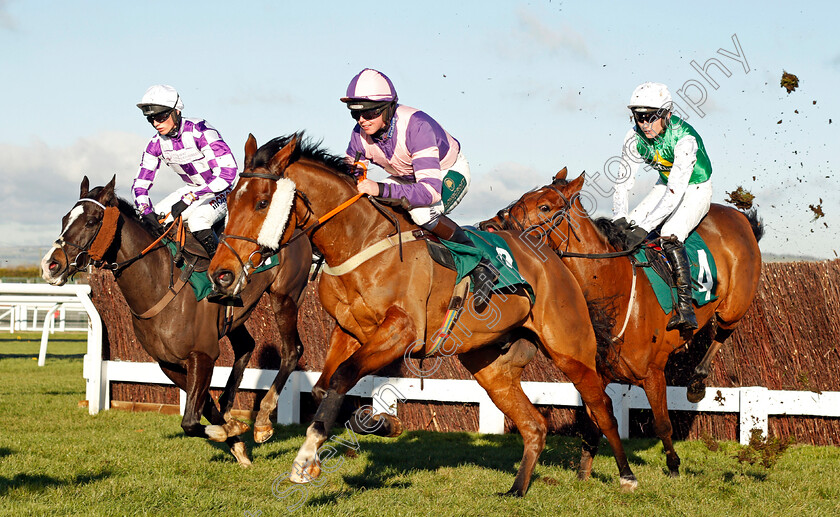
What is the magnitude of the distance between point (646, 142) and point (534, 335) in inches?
82.2

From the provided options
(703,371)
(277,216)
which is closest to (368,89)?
(277,216)

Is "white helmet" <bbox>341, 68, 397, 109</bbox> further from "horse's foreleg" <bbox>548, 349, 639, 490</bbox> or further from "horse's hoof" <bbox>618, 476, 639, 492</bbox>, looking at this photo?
"horse's hoof" <bbox>618, 476, 639, 492</bbox>

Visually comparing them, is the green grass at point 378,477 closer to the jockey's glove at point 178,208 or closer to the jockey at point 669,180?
the jockey at point 669,180

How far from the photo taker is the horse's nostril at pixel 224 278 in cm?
378

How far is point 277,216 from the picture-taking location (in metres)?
3.91

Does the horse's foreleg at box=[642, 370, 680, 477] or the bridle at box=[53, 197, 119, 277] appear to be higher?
the bridle at box=[53, 197, 119, 277]

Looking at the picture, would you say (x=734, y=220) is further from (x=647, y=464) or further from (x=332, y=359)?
(x=332, y=359)

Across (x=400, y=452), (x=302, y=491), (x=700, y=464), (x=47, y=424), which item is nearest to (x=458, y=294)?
(x=302, y=491)

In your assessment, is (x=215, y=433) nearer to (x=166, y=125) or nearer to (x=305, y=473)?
(x=305, y=473)

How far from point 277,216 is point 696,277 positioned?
3.55 metres

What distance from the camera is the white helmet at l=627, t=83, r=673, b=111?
234 inches

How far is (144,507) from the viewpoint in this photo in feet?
14.1

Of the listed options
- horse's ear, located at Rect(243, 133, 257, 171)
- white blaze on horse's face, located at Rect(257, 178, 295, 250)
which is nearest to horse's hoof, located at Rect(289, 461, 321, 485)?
white blaze on horse's face, located at Rect(257, 178, 295, 250)

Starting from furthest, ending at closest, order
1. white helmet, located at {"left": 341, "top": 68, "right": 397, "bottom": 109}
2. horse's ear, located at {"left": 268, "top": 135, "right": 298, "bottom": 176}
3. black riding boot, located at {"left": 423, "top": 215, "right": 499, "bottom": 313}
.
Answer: black riding boot, located at {"left": 423, "top": 215, "right": 499, "bottom": 313} → white helmet, located at {"left": 341, "top": 68, "right": 397, "bottom": 109} → horse's ear, located at {"left": 268, "top": 135, "right": 298, "bottom": 176}
